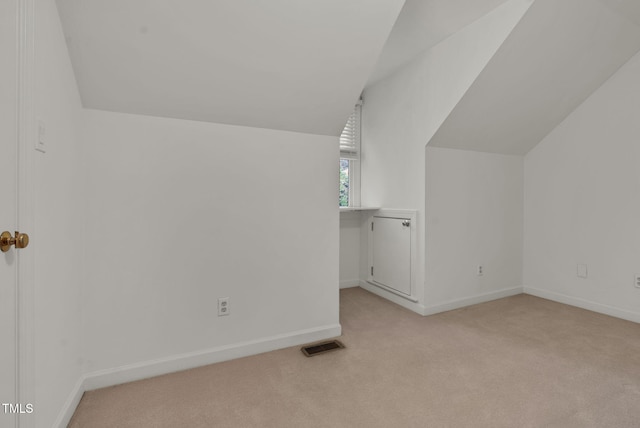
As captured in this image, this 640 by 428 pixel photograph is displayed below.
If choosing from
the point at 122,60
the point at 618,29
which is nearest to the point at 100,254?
the point at 122,60

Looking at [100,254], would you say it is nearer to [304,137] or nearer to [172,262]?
[172,262]

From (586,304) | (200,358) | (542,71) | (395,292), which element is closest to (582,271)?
(586,304)

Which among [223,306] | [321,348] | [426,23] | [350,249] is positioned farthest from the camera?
[350,249]

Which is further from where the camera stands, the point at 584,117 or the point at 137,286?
the point at 584,117

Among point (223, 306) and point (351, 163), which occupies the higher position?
point (351, 163)

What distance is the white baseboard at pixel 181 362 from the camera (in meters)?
1.60

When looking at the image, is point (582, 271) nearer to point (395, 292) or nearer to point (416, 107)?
point (395, 292)

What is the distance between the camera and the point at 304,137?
225cm

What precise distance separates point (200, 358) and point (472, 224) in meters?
2.66

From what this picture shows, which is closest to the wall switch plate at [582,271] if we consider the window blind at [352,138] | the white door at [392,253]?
the white door at [392,253]

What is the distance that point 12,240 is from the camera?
3.18ft

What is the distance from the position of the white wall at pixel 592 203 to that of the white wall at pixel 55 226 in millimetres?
3958

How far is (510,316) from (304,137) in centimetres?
237

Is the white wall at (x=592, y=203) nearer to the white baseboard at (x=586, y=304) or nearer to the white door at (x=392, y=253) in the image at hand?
the white baseboard at (x=586, y=304)
